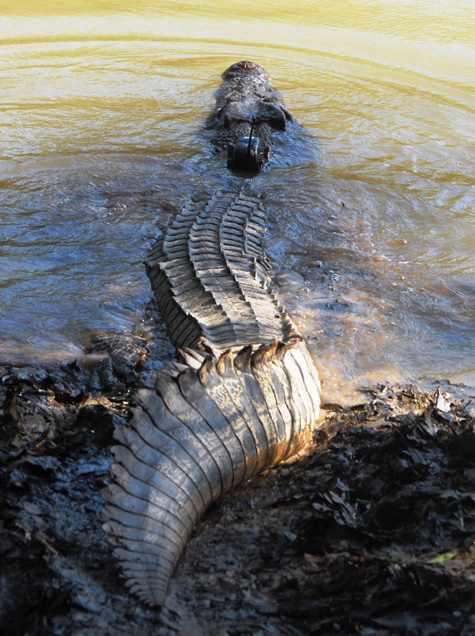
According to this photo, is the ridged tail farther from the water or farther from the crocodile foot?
the water

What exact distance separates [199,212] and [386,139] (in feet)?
11.2

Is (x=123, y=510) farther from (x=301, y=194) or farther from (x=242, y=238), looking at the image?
(x=301, y=194)

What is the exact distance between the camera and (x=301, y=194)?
275 inches

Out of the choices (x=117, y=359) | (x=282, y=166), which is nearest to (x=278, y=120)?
(x=282, y=166)

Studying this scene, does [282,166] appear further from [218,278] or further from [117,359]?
[117,359]

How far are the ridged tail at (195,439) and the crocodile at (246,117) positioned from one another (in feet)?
13.8

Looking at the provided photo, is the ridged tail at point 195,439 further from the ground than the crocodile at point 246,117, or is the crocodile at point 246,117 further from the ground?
the crocodile at point 246,117

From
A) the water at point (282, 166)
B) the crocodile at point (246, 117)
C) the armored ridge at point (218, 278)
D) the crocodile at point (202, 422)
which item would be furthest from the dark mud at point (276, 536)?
the crocodile at point (246, 117)

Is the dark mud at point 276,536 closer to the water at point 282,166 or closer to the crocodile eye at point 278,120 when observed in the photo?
the water at point 282,166

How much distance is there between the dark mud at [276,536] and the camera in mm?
2229

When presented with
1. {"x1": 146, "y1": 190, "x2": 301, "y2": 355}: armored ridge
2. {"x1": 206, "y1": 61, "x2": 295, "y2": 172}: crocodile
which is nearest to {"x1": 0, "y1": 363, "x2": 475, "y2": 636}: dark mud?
{"x1": 146, "y1": 190, "x2": 301, "y2": 355}: armored ridge

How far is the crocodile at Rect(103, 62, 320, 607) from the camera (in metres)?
2.26

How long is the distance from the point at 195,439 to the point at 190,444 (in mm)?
36

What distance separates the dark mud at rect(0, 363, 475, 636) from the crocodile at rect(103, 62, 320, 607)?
16 centimetres
